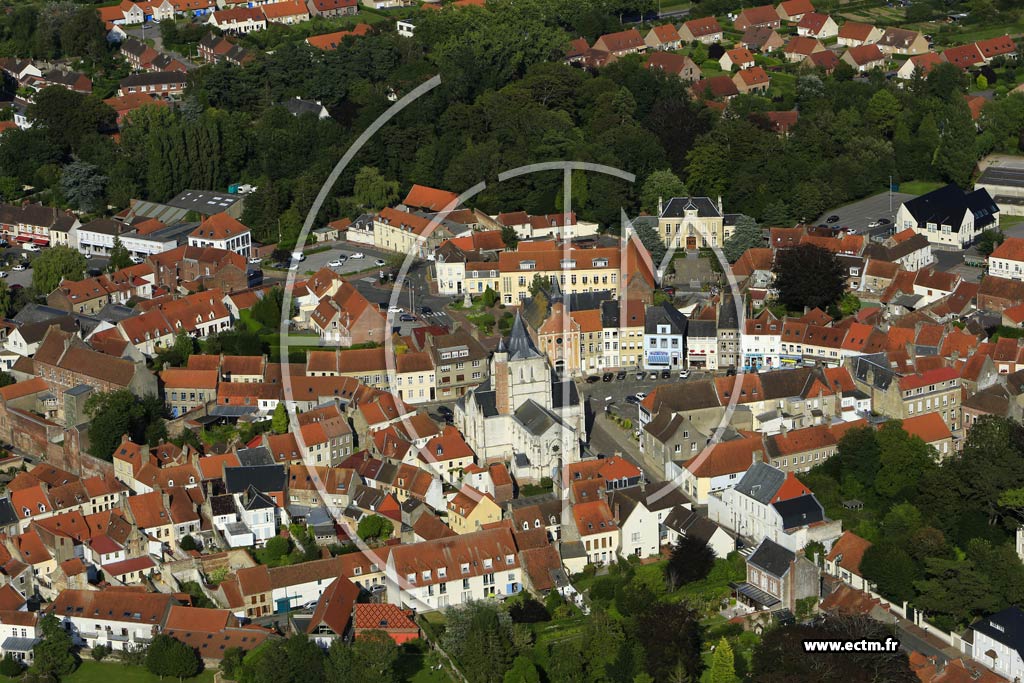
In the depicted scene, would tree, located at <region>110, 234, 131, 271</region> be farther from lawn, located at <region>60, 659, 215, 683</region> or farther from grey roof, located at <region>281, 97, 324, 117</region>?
lawn, located at <region>60, 659, 215, 683</region>

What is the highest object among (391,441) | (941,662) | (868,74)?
(868,74)

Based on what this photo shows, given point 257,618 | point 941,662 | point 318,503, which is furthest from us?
point 318,503

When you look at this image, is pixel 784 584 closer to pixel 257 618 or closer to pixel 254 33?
pixel 257 618

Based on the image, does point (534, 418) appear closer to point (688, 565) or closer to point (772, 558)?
point (688, 565)

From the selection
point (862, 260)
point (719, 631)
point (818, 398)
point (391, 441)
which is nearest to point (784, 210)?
point (862, 260)

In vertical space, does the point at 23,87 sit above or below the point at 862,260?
above

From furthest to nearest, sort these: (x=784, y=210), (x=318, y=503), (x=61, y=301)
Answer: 1. (x=784, y=210)
2. (x=61, y=301)
3. (x=318, y=503)

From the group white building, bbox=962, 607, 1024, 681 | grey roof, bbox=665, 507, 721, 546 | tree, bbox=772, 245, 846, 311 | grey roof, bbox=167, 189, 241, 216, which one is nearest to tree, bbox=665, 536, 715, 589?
grey roof, bbox=665, 507, 721, 546
